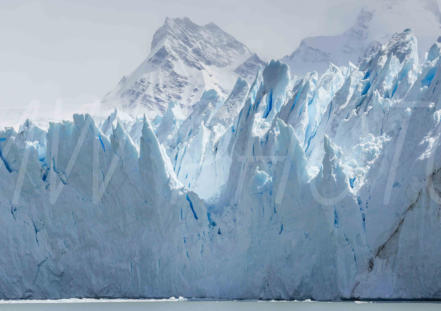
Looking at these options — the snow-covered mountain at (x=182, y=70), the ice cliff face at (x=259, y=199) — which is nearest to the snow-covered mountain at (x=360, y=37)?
the snow-covered mountain at (x=182, y=70)

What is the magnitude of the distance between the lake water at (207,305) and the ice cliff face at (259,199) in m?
1.12

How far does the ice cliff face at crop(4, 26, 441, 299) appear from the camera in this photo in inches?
1259

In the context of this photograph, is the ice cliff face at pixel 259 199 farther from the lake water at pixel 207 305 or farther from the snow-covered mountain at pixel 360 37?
the snow-covered mountain at pixel 360 37

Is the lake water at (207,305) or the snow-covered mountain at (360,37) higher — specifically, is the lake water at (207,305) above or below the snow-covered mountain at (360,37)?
below

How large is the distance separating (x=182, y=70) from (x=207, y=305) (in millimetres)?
41715

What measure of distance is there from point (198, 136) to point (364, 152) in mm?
9350

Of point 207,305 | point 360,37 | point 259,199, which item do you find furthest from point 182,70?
point 207,305

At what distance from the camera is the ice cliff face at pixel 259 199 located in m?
32.0

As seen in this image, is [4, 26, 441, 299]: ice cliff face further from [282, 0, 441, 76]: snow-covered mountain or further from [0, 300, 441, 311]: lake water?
[282, 0, 441, 76]: snow-covered mountain

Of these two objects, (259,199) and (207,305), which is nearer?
(207,305)

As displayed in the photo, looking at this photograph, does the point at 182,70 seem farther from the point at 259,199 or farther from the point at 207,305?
the point at 207,305

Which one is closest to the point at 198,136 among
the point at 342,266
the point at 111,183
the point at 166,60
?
the point at 111,183

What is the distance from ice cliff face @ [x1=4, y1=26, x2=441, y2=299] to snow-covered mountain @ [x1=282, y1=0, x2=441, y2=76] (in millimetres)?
24825

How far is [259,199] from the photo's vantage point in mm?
35219
